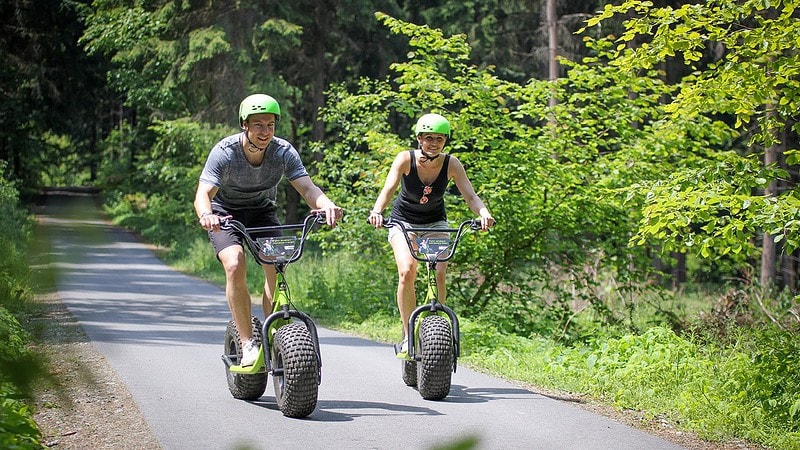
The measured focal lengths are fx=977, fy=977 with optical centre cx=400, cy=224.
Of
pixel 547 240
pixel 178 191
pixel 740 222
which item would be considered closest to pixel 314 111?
pixel 178 191

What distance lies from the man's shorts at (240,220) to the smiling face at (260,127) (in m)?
0.59

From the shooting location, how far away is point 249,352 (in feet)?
22.2

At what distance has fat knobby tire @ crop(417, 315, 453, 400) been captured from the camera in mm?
7234

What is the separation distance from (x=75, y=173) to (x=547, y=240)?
10.8 metres

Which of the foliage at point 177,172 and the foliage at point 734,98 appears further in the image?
the foliage at point 177,172

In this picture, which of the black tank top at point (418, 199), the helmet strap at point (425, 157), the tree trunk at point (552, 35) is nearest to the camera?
the helmet strap at point (425, 157)

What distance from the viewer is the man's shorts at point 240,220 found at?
22.3 ft

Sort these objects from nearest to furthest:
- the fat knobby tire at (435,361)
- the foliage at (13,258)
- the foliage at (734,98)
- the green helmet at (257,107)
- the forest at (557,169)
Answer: the foliage at (13,258), the green helmet at (257,107), the forest at (557,169), the fat knobby tire at (435,361), the foliage at (734,98)

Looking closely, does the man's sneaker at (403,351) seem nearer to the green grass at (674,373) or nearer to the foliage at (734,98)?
the green grass at (674,373)

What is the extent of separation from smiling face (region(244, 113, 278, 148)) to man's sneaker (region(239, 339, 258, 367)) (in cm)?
138

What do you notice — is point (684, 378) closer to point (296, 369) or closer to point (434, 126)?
point (434, 126)

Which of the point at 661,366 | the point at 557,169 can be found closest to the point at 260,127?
the point at 661,366

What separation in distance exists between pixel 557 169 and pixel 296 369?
7.29 metres

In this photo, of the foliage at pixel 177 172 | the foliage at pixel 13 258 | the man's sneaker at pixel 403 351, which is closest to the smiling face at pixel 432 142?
the man's sneaker at pixel 403 351
